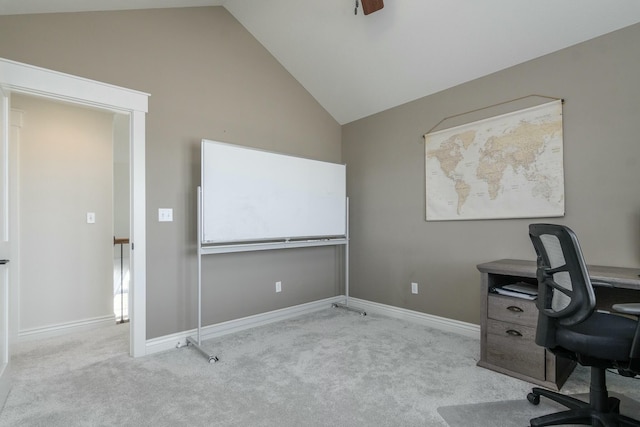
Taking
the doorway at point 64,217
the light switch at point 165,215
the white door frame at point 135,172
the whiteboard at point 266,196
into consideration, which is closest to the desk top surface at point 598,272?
the whiteboard at point 266,196

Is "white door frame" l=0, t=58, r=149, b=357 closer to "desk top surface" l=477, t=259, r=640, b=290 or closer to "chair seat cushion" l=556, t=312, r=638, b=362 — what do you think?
"desk top surface" l=477, t=259, r=640, b=290

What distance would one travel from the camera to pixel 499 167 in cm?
275

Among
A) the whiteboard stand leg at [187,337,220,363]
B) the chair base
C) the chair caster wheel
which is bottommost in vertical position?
the whiteboard stand leg at [187,337,220,363]

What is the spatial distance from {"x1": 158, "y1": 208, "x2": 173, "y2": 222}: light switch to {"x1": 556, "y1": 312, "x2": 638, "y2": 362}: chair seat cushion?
9.17 ft

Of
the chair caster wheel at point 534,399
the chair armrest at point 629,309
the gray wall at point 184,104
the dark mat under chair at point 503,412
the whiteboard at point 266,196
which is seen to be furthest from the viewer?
the whiteboard at point 266,196

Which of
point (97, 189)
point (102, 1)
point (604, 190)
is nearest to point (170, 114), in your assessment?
point (102, 1)

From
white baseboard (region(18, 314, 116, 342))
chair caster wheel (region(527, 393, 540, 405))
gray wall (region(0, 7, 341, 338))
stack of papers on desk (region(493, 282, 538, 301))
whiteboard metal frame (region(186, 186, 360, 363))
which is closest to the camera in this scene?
chair caster wheel (region(527, 393, 540, 405))

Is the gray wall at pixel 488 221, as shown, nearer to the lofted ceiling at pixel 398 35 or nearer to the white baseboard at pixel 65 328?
the lofted ceiling at pixel 398 35

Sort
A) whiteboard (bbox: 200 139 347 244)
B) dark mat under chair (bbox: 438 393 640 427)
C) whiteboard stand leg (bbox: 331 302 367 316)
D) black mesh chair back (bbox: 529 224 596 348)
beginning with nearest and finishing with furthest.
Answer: black mesh chair back (bbox: 529 224 596 348), dark mat under chair (bbox: 438 393 640 427), whiteboard (bbox: 200 139 347 244), whiteboard stand leg (bbox: 331 302 367 316)

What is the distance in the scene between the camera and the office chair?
1.40 meters

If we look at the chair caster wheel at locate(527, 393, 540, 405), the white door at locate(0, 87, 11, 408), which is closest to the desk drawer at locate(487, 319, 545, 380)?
the chair caster wheel at locate(527, 393, 540, 405)

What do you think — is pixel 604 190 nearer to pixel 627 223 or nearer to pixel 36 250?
pixel 627 223

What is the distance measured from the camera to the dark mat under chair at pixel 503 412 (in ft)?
5.53

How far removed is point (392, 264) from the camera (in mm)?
3605
